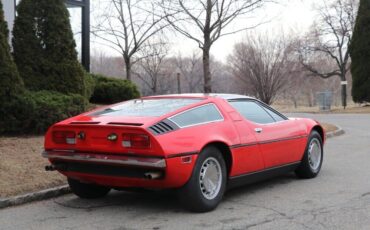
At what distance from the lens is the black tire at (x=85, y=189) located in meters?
6.93

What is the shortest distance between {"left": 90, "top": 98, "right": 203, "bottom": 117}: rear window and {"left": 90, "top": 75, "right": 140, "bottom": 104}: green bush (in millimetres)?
9973

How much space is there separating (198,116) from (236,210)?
1.18 m

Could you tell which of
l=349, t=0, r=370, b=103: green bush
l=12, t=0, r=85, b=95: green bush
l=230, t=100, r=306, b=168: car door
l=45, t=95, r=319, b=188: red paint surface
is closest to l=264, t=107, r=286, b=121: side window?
l=230, t=100, r=306, b=168: car door

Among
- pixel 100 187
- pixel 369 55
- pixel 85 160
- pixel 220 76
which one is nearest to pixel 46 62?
pixel 100 187

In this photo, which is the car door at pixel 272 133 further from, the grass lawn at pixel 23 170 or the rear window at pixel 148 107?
the grass lawn at pixel 23 170

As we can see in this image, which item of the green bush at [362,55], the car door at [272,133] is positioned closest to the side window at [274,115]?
the car door at [272,133]

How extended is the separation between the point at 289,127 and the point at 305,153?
1.94 feet

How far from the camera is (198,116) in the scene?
6410mm

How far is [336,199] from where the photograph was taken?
6.71 meters

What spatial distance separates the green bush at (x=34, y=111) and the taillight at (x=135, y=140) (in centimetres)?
526

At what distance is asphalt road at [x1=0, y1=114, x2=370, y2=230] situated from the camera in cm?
561

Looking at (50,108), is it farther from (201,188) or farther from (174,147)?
(174,147)

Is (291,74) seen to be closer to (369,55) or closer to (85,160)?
(369,55)

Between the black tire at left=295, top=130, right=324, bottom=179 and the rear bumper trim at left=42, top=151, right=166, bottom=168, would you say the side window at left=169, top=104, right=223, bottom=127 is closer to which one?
the rear bumper trim at left=42, top=151, right=166, bottom=168
